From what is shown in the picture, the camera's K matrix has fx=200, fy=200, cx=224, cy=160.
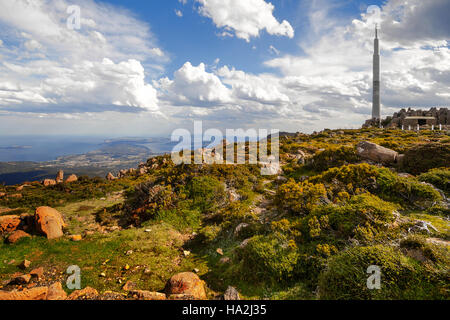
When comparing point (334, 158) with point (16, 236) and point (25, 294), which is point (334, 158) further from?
point (16, 236)

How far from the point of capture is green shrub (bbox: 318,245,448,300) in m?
4.53

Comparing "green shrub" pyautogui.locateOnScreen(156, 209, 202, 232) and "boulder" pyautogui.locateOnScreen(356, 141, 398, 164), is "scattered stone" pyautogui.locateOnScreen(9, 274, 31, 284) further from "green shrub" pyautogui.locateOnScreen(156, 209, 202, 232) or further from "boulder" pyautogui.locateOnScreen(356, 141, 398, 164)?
"boulder" pyautogui.locateOnScreen(356, 141, 398, 164)

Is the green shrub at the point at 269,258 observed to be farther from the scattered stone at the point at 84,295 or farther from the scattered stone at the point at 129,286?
the scattered stone at the point at 84,295

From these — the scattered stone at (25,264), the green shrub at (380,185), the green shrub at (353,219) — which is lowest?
the scattered stone at (25,264)

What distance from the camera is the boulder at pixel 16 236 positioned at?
30.8 feet

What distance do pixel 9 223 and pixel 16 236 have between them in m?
1.63

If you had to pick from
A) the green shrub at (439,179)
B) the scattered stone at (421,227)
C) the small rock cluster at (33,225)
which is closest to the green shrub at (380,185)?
the green shrub at (439,179)

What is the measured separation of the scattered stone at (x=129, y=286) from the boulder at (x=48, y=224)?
5883 mm

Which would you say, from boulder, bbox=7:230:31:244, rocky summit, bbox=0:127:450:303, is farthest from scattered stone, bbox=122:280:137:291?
boulder, bbox=7:230:31:244

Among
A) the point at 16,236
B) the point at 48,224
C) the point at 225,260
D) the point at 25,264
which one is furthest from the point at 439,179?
the point at 16,236

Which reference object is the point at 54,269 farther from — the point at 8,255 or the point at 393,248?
the point at 393,248

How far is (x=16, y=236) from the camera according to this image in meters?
9.53

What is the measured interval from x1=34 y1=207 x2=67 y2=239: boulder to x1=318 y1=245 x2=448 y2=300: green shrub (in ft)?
39.3
